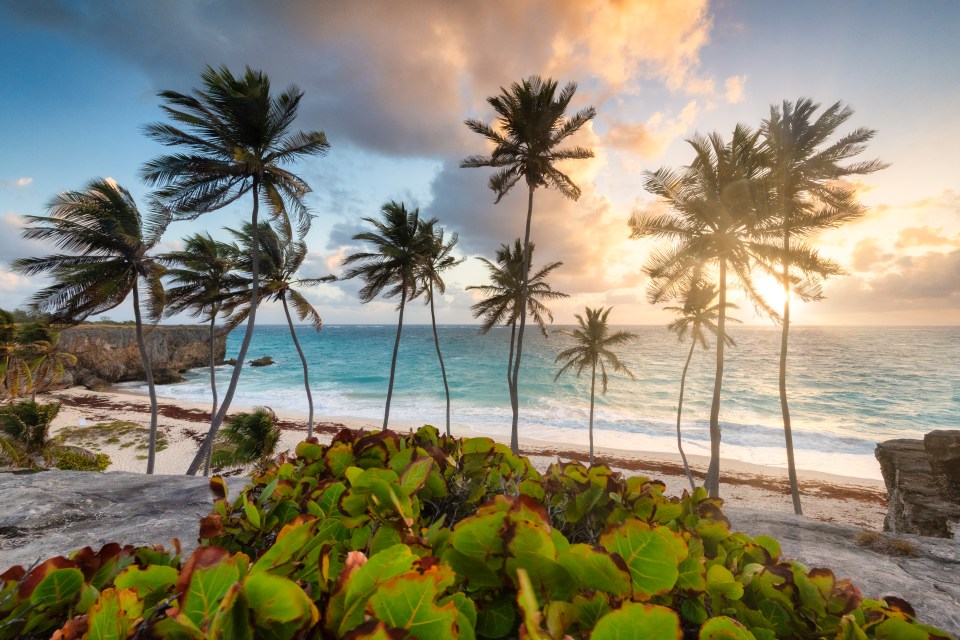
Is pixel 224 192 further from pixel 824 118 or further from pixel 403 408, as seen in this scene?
pixel 403 408

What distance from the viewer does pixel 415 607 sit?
0.50 m

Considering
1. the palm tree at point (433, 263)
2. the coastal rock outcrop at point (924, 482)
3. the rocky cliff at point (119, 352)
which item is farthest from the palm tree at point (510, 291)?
the rocky cliff at point (119, 352)

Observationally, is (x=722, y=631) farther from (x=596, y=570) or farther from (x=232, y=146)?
(x=232, y=146)

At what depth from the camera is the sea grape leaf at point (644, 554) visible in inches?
26.2

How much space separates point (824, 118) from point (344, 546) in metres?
14.8

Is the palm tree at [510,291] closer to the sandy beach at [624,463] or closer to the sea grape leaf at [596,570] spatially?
the sandy beach at [624,463]

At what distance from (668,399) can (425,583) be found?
130ft

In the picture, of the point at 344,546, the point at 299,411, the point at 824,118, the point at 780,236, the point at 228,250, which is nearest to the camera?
the point at 344,546

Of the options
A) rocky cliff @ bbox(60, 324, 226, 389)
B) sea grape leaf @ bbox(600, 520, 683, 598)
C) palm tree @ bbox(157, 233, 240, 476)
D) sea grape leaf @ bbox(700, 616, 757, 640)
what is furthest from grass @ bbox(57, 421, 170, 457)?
sea grape leaf @ bbox(700, 616, 757, 640)

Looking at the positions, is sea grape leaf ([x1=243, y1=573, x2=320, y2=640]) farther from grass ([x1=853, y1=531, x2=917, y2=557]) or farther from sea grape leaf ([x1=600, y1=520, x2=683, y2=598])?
grass ([x1=853, y1=531, x2=917, y2=557])

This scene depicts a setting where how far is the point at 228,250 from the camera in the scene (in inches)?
628

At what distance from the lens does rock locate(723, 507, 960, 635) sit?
5.78 feet

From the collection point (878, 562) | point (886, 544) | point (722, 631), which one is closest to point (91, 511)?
point (722, 631)

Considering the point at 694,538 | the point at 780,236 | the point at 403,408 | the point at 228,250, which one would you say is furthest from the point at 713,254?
the point at 403,408
